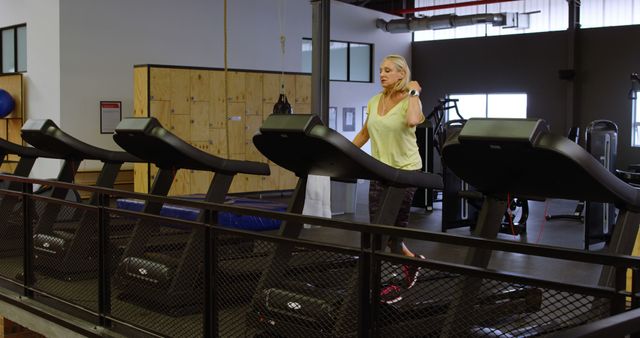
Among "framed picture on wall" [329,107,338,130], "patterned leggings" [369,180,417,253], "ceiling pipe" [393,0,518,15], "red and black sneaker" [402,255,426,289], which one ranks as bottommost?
"red and black sneaker" [402,255,426,289]

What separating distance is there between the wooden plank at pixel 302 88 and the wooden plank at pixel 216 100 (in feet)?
4.45

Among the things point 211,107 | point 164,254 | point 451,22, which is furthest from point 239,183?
point 164,254

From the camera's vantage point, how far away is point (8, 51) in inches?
489

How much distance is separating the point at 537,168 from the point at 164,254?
7.31 ft

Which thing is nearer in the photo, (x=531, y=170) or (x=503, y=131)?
(x=503, y=131)

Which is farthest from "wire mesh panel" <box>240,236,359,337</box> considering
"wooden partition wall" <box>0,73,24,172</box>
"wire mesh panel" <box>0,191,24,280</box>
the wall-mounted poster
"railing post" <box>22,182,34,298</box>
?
the wall-mounted poster

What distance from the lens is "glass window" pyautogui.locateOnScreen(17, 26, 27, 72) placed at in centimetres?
1195

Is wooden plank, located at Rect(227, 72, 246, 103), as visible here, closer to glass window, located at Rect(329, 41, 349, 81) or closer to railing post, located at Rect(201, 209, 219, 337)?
glass window, located at Rect(329, 41, 349, 81)

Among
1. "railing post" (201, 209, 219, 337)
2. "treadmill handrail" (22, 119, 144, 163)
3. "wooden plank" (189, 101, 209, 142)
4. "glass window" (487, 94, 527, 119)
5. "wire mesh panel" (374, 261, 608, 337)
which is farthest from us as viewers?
"glass window" (487, 94, 527, 119)

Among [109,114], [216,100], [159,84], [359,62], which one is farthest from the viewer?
[359,62]

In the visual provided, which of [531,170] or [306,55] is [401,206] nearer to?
[531,170]

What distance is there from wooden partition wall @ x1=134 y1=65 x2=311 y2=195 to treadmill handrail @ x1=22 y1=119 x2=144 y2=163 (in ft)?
15.5

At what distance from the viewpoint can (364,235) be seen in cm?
260

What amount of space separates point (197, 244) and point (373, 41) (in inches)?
498
